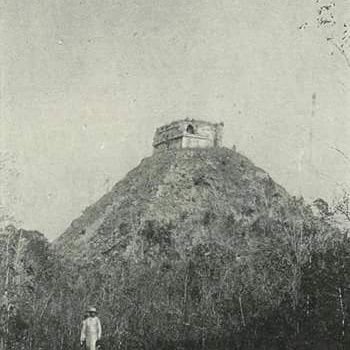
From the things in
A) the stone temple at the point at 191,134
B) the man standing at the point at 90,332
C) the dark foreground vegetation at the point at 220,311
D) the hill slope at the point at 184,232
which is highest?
the stone temple at the point at 191,134

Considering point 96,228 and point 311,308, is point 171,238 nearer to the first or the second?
point 96,228

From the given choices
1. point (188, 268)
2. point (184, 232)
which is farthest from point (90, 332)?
point (184, 232)

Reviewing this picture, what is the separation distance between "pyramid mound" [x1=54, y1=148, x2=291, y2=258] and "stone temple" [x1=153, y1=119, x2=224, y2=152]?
3.26 ft

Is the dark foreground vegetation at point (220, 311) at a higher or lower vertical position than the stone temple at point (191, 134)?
lower

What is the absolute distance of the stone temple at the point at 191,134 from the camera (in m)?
66.7

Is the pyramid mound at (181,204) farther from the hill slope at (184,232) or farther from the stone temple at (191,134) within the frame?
the stone temple at (191,134)

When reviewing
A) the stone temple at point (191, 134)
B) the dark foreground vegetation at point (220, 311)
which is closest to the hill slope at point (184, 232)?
the dark foreground vegetation at point (220, 311)

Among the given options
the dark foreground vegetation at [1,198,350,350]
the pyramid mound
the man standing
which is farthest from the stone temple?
the man standing

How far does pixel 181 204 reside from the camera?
205 ft

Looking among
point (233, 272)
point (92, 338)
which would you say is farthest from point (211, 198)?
point (92, 338)

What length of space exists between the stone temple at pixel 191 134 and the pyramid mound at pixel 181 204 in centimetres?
99

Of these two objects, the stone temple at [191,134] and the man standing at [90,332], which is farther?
the stone temple at [191,134]

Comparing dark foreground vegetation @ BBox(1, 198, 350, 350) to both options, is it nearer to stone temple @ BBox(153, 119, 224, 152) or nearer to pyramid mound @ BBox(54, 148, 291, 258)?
pyramid mound @ BBox(54, 148, 291, 258)

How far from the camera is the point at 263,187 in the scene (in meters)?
68.0
